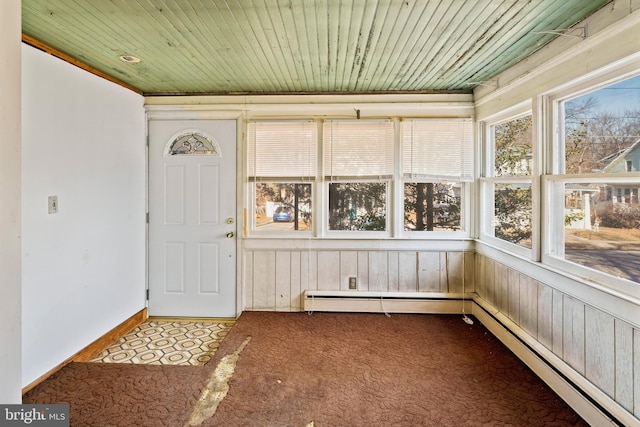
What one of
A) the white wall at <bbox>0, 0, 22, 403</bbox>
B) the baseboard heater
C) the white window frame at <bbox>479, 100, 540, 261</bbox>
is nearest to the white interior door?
the baseboard heater

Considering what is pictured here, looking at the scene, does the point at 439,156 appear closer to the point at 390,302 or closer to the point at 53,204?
the point at 390,302

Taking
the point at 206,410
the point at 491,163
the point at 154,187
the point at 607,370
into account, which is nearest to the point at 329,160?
the point at 491,163

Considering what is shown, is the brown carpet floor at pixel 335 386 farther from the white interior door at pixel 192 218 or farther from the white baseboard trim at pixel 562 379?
the white interior door at pixel 192 218

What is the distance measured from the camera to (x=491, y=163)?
10.5ft

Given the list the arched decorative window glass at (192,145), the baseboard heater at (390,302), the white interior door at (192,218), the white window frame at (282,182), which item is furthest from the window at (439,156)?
the arched decorative window glass at (192,145)

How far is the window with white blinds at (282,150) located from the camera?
3.39 meters

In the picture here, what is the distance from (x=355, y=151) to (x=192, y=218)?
6.35 feet

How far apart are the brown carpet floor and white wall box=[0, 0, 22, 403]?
3.58ft

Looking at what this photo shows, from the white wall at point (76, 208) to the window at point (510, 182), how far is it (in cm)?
366

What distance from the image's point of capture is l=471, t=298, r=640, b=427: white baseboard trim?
1.72 meters

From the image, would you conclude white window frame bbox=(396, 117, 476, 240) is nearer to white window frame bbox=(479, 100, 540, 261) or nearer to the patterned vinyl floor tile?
white window frame bbox=(479, 100, 540, 261)

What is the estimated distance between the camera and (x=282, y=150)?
11.2 ft

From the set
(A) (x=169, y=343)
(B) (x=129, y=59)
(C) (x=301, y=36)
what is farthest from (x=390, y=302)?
(B) (x=129, y=59)

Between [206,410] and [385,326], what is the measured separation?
1.76 meters
